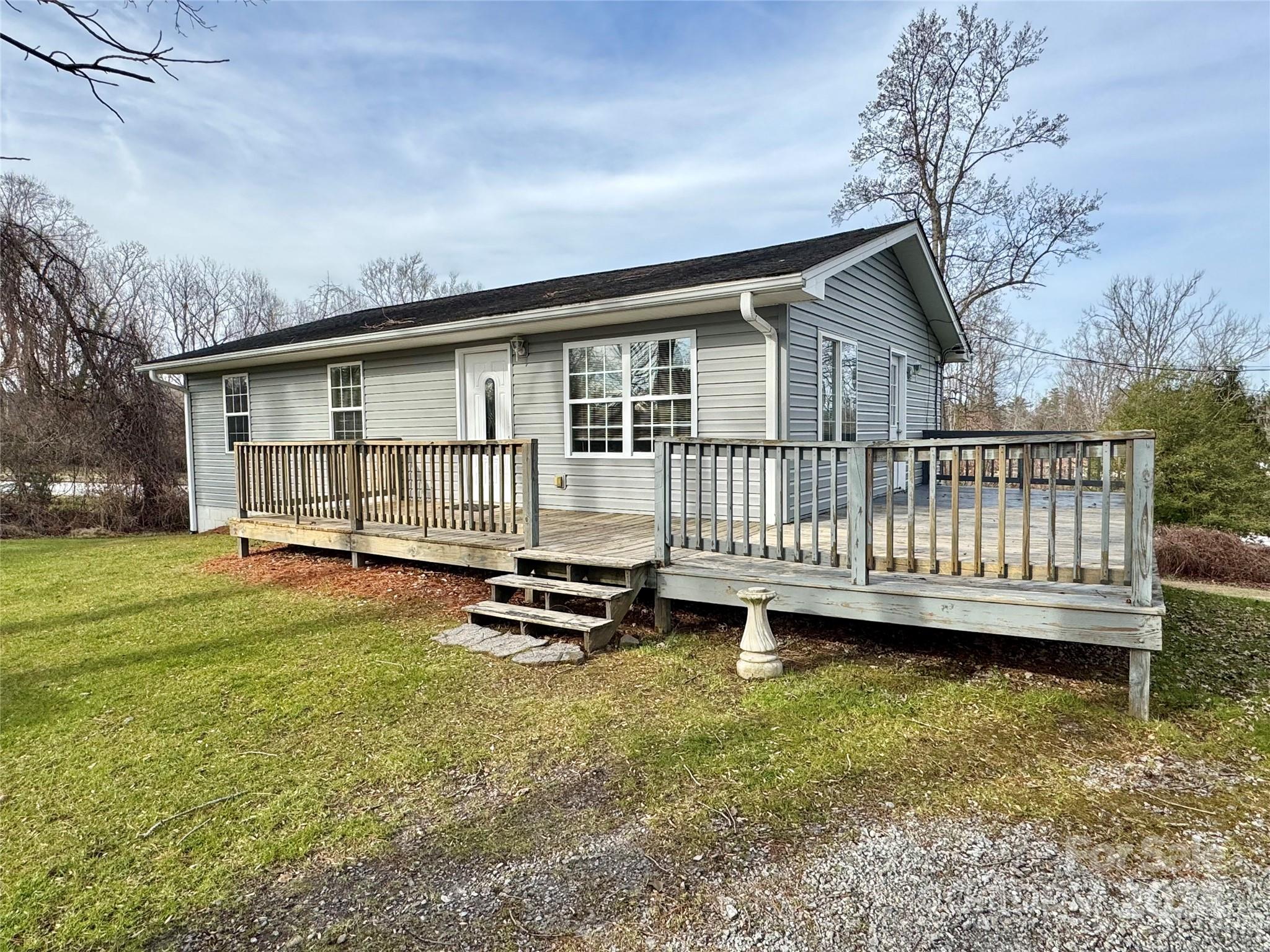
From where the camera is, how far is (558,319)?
7.15 metres

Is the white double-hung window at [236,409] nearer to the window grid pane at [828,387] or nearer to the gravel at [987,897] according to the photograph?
the window grid pane at [828,387]

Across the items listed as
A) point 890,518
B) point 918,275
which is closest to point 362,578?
point 890,518

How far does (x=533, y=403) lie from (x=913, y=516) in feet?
17.5

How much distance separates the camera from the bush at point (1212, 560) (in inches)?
343

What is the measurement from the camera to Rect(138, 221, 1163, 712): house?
401 centimetres

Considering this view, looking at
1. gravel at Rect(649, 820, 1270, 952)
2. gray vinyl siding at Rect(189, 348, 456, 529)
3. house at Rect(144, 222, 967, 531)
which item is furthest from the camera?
gray vinyl siding at Rect(189, 348, 456, 529)

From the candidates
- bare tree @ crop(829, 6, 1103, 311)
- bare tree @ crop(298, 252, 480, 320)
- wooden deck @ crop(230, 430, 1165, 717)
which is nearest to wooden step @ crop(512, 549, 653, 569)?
wooden deck @ crop(230, 430, 1165, 717)

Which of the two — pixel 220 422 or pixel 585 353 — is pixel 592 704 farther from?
pixel 220 422

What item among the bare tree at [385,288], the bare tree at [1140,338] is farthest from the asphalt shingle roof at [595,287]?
the bare tree at [385,288]

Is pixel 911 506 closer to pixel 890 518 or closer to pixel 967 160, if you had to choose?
pixel 890 518

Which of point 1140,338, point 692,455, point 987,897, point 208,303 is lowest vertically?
point 987,897

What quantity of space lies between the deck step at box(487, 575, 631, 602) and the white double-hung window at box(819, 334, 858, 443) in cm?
349

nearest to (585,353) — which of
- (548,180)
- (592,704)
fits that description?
(592,704)

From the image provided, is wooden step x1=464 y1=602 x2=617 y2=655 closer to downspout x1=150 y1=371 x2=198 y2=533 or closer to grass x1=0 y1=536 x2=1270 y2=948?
grass x1=0 y1=536 x2=1270 y2=948
